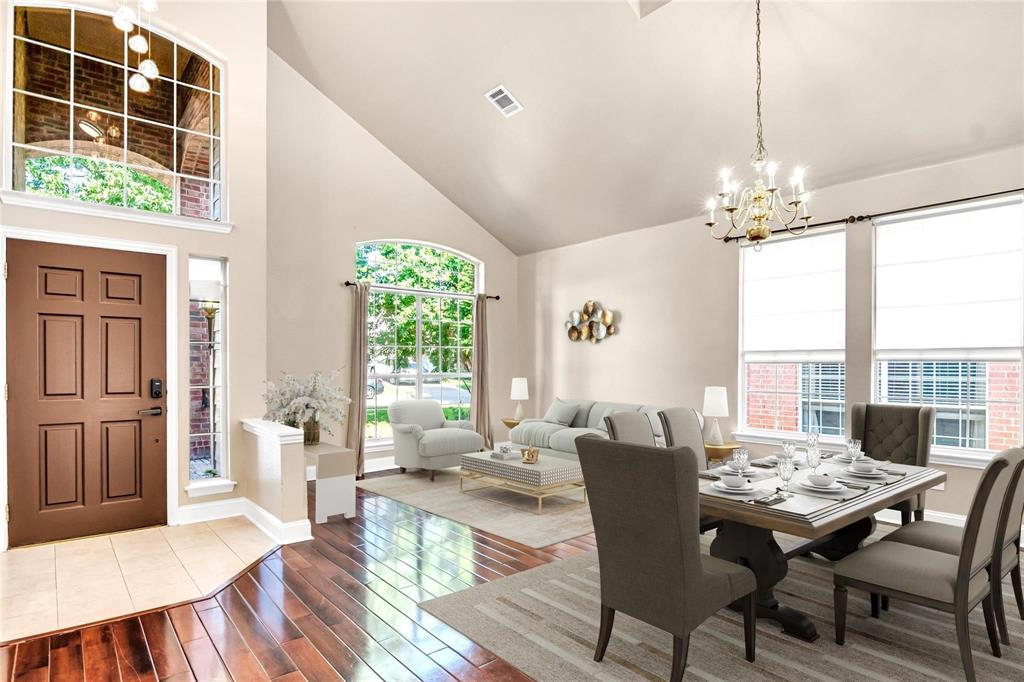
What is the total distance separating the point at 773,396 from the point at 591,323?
2.47 m

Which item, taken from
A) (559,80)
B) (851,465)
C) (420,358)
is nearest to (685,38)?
(559,80)

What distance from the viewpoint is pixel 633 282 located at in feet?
23.7

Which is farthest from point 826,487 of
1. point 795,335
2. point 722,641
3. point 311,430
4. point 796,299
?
point 311,430

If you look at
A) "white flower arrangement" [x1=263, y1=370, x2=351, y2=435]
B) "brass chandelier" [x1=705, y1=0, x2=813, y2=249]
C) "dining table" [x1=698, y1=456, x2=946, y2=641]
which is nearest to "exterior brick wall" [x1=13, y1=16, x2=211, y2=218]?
"white flower arrangement" [x1=263, y1=370, x2=351, y2=435]

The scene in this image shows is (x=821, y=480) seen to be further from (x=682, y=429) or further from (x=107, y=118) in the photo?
(x=107, y=118)

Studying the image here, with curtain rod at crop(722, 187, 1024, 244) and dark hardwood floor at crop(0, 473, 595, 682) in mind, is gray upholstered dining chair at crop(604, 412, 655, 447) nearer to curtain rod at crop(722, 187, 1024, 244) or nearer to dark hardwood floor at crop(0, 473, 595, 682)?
dark hardwood floor at crop(0, 473, 595, 682)

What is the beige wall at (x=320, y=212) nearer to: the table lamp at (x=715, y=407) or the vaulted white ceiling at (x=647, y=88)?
the vaulted white ceiling at (x=647, y=88)

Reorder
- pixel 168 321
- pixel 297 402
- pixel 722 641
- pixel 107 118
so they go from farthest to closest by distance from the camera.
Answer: pixel 297 402 → pixel 168 321 → pixel 107 118 → pixel 722 641

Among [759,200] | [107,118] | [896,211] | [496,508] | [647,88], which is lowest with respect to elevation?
[496,508]

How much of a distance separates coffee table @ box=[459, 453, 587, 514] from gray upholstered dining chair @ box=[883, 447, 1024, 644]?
8.09 ft

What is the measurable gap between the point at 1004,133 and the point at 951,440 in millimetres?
2358

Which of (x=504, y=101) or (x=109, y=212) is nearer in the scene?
(x=109, y=212)

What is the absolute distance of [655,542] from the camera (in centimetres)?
230

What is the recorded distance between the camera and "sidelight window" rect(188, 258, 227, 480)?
470 centimetres
